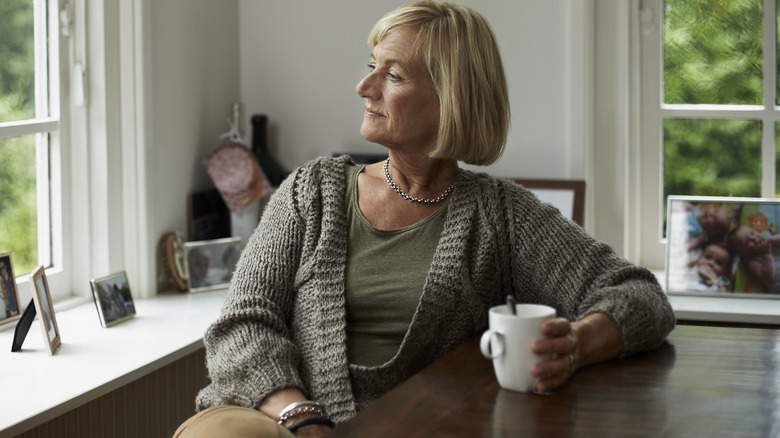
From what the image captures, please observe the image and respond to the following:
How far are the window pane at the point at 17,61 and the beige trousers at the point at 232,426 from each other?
1.18m

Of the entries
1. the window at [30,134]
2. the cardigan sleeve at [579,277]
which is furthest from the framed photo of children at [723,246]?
the window at [30,134]

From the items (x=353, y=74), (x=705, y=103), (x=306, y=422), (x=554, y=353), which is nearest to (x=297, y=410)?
(x=306, y=422)

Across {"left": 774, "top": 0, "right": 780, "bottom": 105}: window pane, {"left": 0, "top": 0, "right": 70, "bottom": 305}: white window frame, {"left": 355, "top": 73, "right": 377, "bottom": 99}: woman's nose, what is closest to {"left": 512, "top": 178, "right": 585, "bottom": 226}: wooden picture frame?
{"left": 774, "top": 0, "right": 780, "bottom": 105}: window pane

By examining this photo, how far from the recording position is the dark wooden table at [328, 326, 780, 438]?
1089 mm

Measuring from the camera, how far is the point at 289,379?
1.51 metres

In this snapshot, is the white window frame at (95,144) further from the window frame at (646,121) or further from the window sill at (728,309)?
the window sill at (728,309)

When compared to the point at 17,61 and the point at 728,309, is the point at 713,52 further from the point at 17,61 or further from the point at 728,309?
the point at 17,61

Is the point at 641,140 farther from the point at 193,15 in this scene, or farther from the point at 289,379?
the point at 289,379

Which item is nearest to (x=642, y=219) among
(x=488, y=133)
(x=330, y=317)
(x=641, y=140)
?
(x=641, y=140)

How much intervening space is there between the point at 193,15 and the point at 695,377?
1881 mm

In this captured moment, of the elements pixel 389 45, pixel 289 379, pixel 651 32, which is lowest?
pixel 289 379

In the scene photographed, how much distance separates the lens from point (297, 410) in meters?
1.45

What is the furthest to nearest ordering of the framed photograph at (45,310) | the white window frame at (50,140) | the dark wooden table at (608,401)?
the white window frame at (50,140) < the framed photograph at (45,310) < the dark wooden table at (608,401)

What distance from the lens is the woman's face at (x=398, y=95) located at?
67.6 inches
